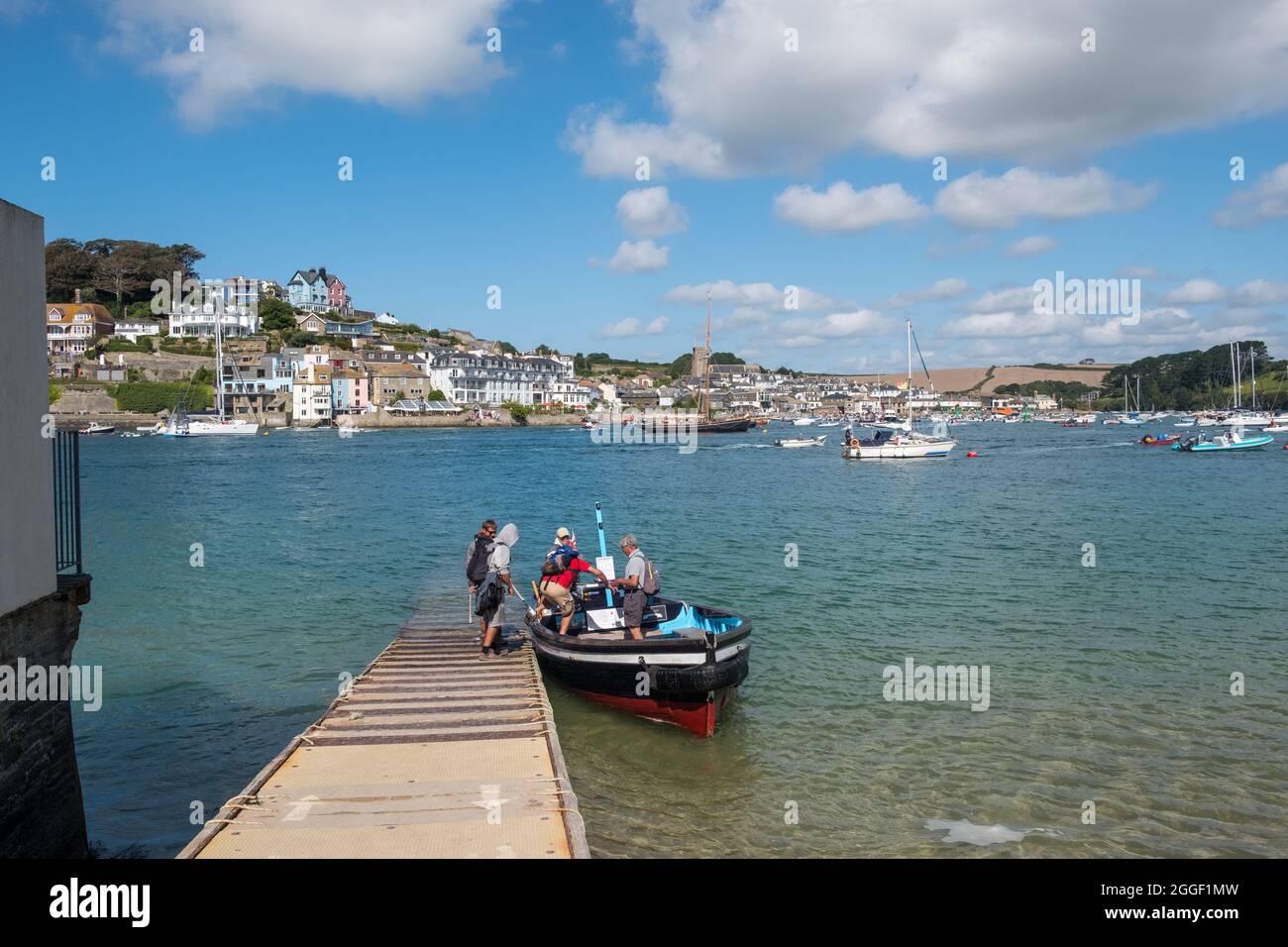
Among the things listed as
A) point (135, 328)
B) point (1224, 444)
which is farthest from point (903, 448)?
point (135, 328)

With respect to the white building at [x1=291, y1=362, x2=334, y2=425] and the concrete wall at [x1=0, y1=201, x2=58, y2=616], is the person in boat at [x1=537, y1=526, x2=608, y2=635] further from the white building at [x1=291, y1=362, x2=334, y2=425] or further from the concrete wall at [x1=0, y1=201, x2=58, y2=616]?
the white building at [x1=291, y1=362, x2=334, y2=425]

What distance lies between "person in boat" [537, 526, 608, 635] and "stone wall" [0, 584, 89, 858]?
7131mm

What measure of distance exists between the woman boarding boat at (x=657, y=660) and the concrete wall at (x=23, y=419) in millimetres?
7711

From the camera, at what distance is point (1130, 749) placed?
12445 mm

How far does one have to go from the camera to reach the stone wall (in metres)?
7.90

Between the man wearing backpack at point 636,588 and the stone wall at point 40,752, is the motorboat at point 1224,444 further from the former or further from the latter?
the stone wall at point 40,752

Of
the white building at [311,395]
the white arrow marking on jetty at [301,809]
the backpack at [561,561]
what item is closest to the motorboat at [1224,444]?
the backpack at [561,561]

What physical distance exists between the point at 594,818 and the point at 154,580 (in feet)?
69.6

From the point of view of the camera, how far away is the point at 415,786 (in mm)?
8352

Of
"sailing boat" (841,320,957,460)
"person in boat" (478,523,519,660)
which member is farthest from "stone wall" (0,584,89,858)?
"sailing boat" (841,320,957,460)

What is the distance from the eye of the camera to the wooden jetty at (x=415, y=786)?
23.1 feet
